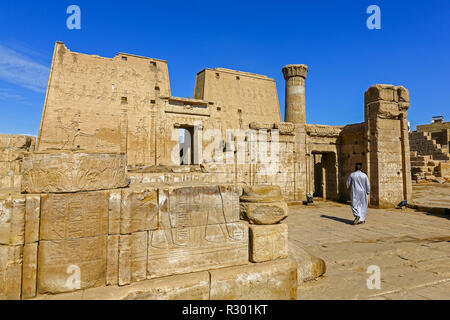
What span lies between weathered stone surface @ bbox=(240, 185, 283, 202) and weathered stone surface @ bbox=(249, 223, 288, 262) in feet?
0.97

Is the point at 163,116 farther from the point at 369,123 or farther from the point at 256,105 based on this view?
the point at 369,123

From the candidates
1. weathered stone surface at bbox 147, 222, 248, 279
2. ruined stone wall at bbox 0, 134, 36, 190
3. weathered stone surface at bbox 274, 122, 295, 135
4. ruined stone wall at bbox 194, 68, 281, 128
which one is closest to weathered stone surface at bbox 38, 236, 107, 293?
weathered stone surface at bbox 147, 222, 248, 279

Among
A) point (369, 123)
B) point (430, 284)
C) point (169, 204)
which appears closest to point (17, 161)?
point (169, 204)

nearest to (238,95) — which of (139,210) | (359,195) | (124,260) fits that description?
(359,195)

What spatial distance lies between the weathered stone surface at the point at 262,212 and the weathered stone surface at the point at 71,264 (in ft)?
4.73

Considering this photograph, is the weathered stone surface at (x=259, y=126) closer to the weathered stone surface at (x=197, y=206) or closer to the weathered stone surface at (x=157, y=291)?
the weathered stone surface at (x=197, y=206)

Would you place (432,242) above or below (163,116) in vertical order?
below

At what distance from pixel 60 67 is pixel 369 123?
15.6 metres

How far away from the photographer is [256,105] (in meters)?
20.1

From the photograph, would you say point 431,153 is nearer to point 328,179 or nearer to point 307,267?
point 328,179

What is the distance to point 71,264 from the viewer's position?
223 centimetres

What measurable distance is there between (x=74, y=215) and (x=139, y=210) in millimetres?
535

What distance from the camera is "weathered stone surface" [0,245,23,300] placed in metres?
2.07

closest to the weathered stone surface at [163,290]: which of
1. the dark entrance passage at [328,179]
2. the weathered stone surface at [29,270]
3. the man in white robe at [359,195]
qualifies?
the weathered stone surface at [29,270]
